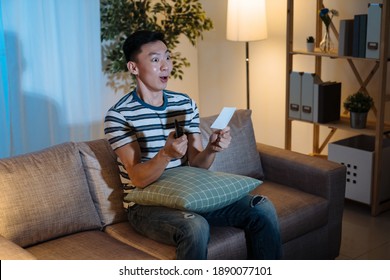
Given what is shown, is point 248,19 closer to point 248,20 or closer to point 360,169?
point 248,20

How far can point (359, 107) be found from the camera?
11.7ft

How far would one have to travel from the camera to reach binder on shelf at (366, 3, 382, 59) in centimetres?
335

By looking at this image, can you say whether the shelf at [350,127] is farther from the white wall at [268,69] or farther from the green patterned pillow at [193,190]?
the green patterned pillow at [193,190]

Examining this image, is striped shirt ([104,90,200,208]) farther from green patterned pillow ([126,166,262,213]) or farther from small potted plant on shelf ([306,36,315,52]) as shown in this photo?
small potted plant on shelf ([306,36,315,52])

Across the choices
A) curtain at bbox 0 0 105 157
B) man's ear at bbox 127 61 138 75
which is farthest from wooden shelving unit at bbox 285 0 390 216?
man's ear at bbox 127 61 138 75

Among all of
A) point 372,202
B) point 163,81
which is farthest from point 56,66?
point 372,202

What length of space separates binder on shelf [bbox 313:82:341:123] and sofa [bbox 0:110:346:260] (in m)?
0.81

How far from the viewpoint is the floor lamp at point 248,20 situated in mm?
4051

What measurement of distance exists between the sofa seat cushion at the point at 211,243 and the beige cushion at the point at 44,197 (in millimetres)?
126

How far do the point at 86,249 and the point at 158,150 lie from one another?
0.49 m

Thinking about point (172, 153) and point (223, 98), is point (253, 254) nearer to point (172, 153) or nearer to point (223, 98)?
point (172, 153)

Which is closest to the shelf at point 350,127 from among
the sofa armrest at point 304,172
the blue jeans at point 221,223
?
the sofa armrest at point 304,172

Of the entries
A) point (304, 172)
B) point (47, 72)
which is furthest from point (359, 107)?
point (47, 72)
